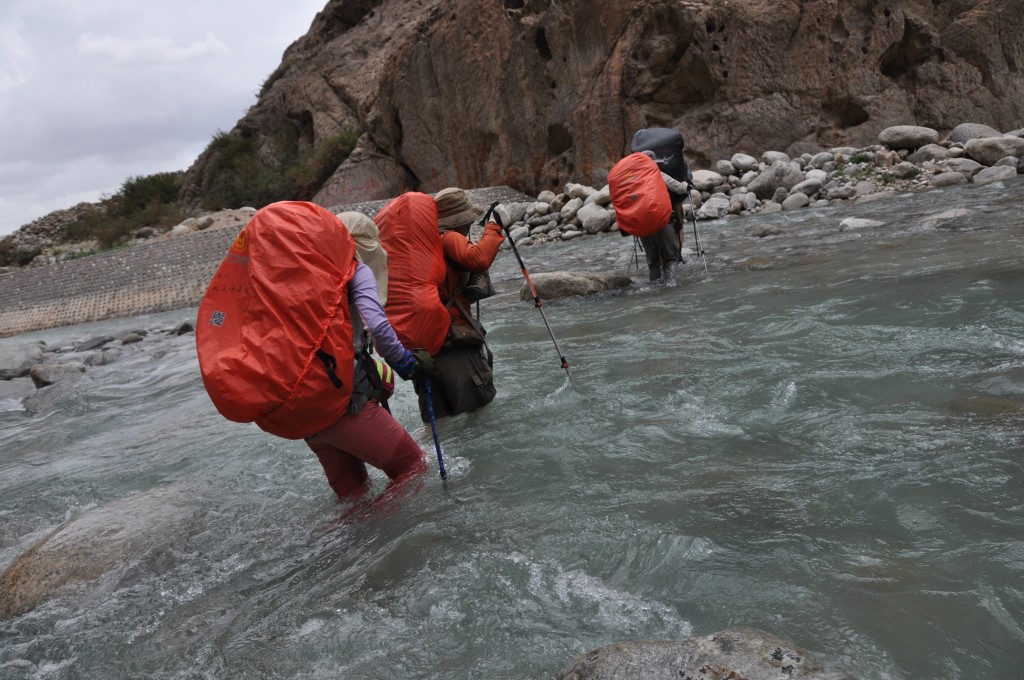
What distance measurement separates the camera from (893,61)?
1994 cm

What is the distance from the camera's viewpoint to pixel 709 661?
6.73ft

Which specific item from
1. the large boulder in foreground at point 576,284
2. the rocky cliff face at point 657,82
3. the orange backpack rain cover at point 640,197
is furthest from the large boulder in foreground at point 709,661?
the rocky cliff face at point 657,82

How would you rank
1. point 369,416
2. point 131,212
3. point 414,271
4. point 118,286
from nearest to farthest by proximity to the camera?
point 369,416 → point 414,271 → point 118,286 → point 131,212

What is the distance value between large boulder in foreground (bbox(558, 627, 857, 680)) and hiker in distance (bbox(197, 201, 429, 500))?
157 cm

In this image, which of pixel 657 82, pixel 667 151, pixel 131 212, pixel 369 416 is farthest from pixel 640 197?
pixel 131 212

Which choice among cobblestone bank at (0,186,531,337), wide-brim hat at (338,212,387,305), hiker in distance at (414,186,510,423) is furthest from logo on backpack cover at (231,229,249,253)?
cobblestone bank at (0,186,531,337)

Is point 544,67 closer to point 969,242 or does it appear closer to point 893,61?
point 893,61

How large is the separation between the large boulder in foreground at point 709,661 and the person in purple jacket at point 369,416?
1.76m

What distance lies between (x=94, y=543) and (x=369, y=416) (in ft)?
5.49

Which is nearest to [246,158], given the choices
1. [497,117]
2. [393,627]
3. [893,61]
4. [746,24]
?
[497,117]

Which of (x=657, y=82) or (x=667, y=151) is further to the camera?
(x=657, y=82)

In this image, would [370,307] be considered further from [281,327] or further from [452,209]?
[452,209]

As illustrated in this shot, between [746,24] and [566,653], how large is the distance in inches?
827

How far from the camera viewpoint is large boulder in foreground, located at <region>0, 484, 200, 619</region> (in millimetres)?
3686
